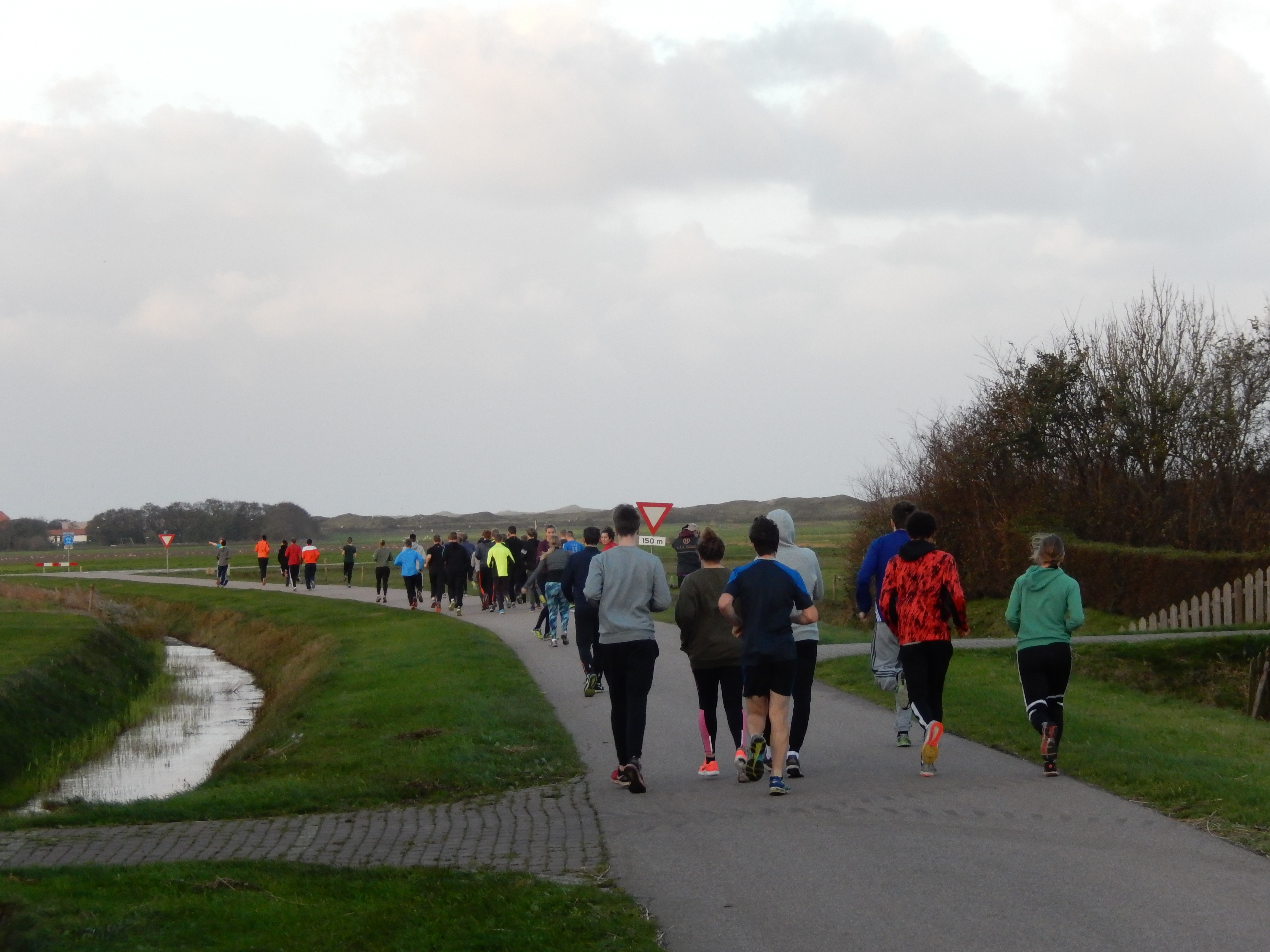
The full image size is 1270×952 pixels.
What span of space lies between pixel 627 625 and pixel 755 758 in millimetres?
1328

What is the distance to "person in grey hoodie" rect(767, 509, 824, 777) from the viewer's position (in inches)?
391

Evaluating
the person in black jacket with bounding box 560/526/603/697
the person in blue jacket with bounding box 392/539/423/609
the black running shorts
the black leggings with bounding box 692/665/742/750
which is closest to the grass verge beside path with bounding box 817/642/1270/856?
the black running shorts

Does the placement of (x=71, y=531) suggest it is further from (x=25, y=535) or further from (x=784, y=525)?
(x=784, y=525)

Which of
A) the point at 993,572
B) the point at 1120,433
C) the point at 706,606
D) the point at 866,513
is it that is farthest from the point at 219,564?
the point at 706,606

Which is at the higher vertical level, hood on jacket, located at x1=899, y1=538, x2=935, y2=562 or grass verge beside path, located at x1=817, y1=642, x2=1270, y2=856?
hood on jacket, located at x1=899, y1=538, x2=935, y2=562

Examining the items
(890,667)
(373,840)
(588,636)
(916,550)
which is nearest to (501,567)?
(588,636)

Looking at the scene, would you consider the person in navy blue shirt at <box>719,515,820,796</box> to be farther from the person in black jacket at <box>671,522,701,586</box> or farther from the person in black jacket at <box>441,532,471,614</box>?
the person in black jacket at <box>441,532,471,614</box>

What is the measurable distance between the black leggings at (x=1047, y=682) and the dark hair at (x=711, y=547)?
2374mm

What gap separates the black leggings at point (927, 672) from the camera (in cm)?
979

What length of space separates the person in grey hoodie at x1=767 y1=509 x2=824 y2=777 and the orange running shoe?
0.87 metres

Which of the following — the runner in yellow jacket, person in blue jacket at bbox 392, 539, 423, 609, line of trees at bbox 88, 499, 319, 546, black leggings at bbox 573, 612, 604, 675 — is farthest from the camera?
line of trees at bbox 88, 499, 319, 546

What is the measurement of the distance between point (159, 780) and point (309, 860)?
386 inches

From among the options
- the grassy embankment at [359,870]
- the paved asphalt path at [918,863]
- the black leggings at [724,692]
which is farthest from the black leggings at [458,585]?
the black leggings at [724,692]

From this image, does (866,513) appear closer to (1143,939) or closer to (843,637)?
(843,637)
